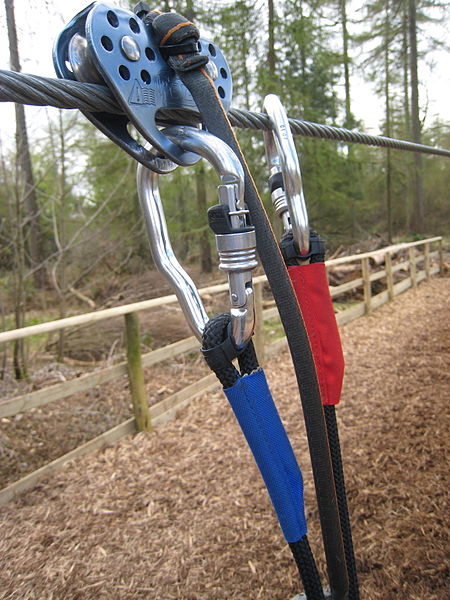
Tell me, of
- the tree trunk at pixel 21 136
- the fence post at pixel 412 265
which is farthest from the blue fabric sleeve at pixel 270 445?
the fence post at pixel 412 265

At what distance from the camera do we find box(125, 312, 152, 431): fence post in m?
3.35

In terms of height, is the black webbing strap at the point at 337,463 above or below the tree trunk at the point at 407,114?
below

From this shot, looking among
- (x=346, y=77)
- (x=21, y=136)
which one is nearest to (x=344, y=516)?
(x=21, y=136)

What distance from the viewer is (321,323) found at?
0.73 metres

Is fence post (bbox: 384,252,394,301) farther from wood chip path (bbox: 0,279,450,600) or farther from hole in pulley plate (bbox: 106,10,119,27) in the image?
hole in pulley plate (bbox: 106,10,119,27)

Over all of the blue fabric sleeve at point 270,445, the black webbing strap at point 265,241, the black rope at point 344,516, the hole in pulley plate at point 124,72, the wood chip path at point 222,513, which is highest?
the hole in pulley plate at point 124,72

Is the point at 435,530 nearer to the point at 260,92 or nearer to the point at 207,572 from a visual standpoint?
the point at 207,572

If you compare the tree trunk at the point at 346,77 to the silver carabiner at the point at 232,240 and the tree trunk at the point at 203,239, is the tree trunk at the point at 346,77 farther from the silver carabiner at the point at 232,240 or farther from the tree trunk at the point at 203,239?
the silver carabiner at the point at 232,240

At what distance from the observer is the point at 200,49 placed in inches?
23.2

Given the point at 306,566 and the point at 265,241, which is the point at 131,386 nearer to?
the point at 306,566

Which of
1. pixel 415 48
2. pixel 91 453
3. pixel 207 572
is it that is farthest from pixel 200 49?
pixel 415 48

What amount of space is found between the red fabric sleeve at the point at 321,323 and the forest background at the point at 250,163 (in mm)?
3971

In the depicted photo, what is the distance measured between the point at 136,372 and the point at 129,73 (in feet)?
9.92

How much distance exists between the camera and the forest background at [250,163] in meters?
5.45
